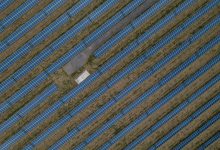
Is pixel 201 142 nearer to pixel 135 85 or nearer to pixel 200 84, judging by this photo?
pixel 200 84

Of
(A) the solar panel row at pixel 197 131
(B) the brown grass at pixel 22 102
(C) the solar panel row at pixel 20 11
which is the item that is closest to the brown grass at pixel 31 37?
(C) the solar panel row at pixel 20 11

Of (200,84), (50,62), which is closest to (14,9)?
(50,62)

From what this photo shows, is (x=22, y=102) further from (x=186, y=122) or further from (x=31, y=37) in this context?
(x=186, y=122)

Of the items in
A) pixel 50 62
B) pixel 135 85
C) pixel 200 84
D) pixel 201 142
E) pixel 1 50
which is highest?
pixel 1 50

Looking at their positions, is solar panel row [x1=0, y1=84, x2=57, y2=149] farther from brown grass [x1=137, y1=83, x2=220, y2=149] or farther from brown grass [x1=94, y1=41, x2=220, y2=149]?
brown grass [x1=137, y1=83, x2=220, y2=149]

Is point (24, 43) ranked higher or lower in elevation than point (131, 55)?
higher

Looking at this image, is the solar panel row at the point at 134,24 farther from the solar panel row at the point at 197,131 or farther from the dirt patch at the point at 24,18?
the solar panel row at the point at 197,131
